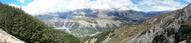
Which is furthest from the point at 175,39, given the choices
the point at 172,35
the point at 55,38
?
the point at 55,38

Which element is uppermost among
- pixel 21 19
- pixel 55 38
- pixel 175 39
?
pixel 21 19

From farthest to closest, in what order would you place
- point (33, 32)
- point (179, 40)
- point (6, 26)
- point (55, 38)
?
1. point (179, 40)
2. point (55, 38)
3. point (33, 32)
4. point (6, 26)

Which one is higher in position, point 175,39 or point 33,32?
point 33,32

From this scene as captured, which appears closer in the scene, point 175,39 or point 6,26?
point 6,26

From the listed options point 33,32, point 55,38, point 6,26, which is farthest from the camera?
point 55,38

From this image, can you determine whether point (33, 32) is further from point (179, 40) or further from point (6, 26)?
point (179, 40)

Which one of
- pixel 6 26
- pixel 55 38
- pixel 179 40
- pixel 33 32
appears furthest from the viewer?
pixel 179 40

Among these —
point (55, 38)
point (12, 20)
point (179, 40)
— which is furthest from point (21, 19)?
point (179, 40)

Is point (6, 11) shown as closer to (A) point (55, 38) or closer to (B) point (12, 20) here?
(B) point (12, 20)

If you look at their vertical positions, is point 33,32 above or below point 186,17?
above
